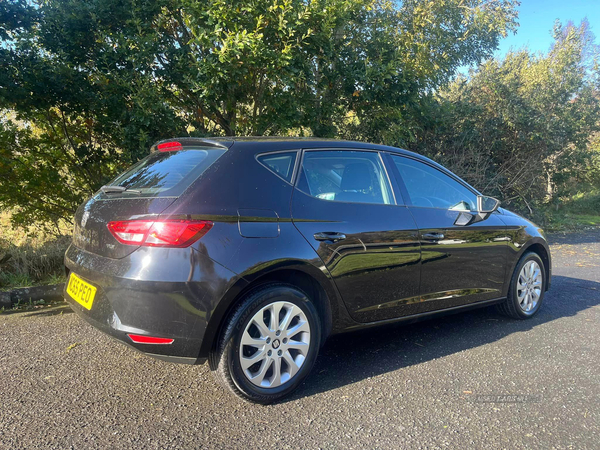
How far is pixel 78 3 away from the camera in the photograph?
5.90 metres

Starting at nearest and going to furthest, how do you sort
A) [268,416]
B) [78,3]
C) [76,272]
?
[268,416] → [76,272] → [78,3]

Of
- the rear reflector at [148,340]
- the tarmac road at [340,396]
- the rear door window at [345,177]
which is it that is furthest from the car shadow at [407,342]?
the rear door window at [345,177]

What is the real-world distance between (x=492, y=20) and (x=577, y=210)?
26.8 feet

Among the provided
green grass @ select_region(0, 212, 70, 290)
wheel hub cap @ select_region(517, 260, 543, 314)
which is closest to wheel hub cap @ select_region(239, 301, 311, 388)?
wheel hub cap @ select_region(517, 260, 543, 314)

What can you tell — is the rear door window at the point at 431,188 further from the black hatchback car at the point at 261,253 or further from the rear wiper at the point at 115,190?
the rear wiper at the point at 115,190

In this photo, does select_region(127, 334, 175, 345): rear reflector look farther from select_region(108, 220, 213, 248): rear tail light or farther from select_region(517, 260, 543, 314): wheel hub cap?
select_region(517, 260, 543, 314): wheel hub cap

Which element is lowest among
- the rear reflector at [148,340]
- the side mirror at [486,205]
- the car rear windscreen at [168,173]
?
the rear reflector at [148,340]

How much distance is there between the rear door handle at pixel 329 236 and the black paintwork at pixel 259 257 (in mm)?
16

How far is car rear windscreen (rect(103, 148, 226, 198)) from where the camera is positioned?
2.76 m

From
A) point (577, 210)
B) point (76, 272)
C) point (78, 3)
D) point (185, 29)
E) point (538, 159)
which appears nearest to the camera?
point (76, 272)

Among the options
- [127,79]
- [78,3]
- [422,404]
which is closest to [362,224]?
[422,404]

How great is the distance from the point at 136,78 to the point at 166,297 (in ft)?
15.0

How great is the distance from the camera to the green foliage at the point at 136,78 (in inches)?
227

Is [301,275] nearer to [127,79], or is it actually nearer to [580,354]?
[580,354]
